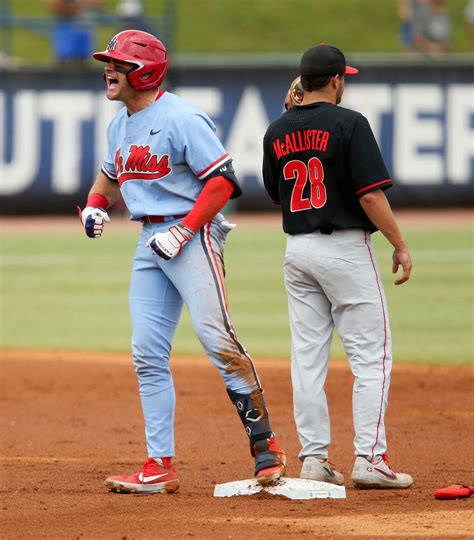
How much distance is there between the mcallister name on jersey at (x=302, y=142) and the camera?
5496 millimetres

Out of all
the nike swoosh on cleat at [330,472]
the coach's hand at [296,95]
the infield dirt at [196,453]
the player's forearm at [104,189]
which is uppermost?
the coach's hand at [296,95]

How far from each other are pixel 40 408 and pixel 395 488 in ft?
11.4

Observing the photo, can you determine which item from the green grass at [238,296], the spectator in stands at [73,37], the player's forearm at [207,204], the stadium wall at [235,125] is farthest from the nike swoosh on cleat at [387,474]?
the spectator in stands at [73,37]

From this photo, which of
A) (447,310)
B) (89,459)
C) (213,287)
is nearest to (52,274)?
(447,310)

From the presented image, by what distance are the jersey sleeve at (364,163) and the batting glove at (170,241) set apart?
801mm

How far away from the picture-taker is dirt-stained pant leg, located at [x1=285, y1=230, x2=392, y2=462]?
18.2ft

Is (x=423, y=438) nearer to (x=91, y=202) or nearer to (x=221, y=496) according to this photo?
(x=221, y=496)

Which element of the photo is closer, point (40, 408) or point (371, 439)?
point (371, 439)

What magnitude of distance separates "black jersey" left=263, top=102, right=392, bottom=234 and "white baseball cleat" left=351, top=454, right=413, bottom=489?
110 cm

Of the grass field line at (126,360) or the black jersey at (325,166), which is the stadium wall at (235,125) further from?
the black jersey at (325,166)

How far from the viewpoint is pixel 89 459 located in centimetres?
654

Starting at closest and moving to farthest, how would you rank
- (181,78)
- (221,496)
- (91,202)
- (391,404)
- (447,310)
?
(221,496) → (91,202) → (391,404) → (447,310) → (181,78)

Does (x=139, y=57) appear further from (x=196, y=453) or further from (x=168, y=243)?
(x=196, y=453)

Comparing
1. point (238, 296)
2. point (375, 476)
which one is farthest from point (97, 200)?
point (238, 296)
